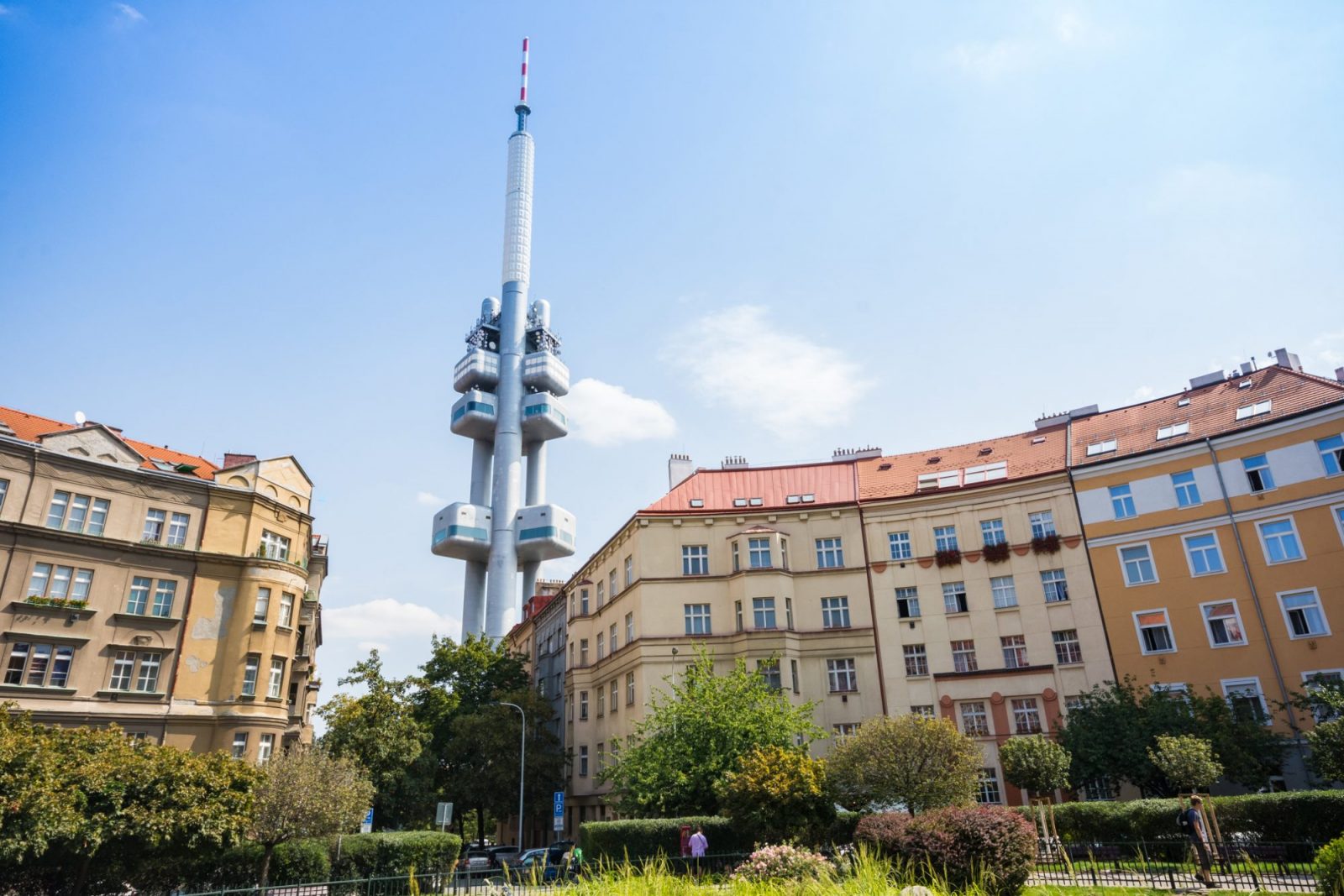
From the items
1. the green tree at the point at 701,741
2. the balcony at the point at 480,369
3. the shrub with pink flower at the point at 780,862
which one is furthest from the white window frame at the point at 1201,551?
the balcony at the point at 480,369

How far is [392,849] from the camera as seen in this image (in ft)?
99.8

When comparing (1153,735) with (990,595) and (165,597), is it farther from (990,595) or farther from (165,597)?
(165,597)

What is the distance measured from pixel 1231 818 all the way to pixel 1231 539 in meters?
14.9

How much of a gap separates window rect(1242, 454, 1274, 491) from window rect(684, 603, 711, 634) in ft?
81.7

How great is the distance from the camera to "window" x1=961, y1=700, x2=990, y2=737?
124 ft

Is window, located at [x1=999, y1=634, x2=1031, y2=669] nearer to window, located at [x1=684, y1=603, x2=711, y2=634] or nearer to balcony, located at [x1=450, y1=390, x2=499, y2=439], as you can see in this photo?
window, located at [x1=684, y1=603, x2=711, y2=634]

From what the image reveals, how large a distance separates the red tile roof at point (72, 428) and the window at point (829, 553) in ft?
102

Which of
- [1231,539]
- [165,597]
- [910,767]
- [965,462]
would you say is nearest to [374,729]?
[165,597]

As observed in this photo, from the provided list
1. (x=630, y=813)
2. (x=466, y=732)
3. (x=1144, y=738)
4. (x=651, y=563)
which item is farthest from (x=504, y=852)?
(x=1144, y=738)

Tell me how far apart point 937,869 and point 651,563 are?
90.6ft

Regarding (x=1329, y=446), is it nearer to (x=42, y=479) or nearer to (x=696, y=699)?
(x=696, y=699)

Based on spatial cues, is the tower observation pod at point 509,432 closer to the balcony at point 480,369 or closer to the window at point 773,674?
the balcony at point 480,369

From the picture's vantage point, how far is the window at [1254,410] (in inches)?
1421

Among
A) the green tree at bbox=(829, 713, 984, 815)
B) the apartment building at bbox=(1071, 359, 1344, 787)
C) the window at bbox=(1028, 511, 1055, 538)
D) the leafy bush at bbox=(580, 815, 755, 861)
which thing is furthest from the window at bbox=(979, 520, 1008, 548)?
the leafy bush at bbox=(580, 815, 755, 861)
